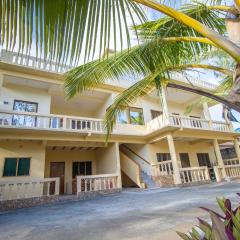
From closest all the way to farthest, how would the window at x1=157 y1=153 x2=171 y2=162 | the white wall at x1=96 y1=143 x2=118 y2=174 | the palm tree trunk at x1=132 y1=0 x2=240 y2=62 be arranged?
the palm tree trunk at x1=132 y1=0 x2=240 y2=62
the white wall at x1=96 y1=143 x2=118 y2=174
the window at x1=157 y1=153 x2=171 y2=162

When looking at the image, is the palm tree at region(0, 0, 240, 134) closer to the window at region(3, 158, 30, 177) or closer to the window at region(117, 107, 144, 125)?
the window at region(3, 158, 30, 177)

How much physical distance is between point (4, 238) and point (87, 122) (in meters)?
7.13

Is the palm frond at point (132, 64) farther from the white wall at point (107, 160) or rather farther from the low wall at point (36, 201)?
the white wall at point (107, 160)

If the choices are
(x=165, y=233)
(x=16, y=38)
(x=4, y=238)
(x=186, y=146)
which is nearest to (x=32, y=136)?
(x=4, y=238)

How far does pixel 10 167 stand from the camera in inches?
324

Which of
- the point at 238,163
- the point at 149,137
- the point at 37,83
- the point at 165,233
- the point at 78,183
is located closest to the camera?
the point at 165,233

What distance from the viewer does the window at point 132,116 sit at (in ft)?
37.1

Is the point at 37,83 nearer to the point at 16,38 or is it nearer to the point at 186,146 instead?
the point at 16,38

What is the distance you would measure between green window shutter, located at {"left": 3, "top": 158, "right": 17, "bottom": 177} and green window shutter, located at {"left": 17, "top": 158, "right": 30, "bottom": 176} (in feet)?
0.63

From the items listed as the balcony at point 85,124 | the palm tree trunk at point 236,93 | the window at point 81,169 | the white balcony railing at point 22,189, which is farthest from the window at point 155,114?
the palm tree trunk at point 236,93

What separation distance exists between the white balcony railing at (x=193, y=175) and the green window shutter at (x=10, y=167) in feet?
25.9

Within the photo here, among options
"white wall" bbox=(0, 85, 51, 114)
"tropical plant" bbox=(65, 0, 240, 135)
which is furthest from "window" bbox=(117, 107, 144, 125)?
"tropical plant" bbox=(65, 0, 240, 135)

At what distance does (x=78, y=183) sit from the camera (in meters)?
8.15

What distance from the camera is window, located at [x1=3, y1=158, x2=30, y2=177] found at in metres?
8.15
